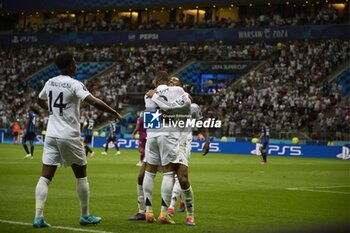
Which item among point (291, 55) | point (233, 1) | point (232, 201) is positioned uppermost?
point (233, 1)

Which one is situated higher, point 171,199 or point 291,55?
point 291,55

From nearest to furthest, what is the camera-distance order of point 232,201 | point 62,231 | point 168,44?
point 62,231 < point 232,201 < point 168,44

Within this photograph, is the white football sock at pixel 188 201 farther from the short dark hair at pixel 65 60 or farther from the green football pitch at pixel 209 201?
the short dark hair at pixel 65 60

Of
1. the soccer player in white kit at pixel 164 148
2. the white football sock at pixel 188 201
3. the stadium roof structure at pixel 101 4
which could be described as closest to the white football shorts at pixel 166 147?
the soccer player in white kit at pixel 164 148

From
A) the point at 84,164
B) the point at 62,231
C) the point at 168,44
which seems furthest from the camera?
the point at 168,44

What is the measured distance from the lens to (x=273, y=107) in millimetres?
Answer: 50344

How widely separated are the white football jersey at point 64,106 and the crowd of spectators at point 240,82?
114 ft

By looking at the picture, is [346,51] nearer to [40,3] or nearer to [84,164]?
[40,3]

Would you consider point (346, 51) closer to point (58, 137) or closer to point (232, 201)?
point (232, 201)

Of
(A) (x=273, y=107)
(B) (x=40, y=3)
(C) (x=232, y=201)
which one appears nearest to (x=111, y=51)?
(B) (x=40, y=3)

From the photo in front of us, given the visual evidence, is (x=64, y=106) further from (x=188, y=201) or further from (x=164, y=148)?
(x=188, y=201)

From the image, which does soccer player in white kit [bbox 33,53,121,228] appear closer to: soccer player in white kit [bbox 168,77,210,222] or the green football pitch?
the green football pitch

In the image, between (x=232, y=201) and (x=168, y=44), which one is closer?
(x=232, y=201)

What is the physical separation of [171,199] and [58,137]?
9.57 ft
